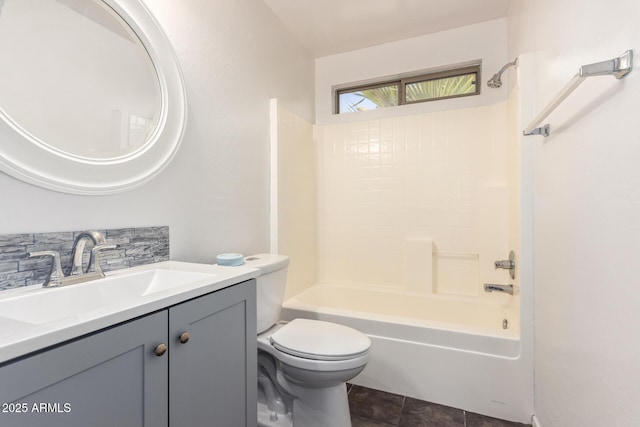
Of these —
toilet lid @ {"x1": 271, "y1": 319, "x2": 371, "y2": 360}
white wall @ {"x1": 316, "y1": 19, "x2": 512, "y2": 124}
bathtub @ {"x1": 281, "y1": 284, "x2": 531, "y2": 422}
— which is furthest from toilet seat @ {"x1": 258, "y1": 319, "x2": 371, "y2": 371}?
white wall @ {"x1": 316, "y1": 19, "x2": 512, "y2": 124}

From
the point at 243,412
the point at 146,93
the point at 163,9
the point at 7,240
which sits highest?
the point at 163,9

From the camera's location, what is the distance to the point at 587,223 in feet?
3.02

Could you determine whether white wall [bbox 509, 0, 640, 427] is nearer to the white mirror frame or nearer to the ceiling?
the ceiling

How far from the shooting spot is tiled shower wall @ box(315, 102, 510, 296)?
7.32 ft

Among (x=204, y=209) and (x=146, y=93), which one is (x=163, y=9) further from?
(x=204, y=209)

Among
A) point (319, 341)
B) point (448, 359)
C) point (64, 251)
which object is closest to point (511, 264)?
point (448, 359)

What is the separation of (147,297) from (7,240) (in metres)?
0.45

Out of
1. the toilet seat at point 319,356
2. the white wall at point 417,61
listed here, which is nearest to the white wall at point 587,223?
the toilet seat at point 319,356

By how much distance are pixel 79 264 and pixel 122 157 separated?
40cm

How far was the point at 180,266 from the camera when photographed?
116cm

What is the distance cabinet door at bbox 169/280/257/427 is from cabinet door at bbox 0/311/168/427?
43mm

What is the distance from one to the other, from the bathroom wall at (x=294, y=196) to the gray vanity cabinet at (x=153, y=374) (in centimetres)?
111

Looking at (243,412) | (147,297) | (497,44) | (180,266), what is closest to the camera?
(147,297)

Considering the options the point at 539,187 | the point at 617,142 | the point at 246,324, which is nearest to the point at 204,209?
the point at 246,324
